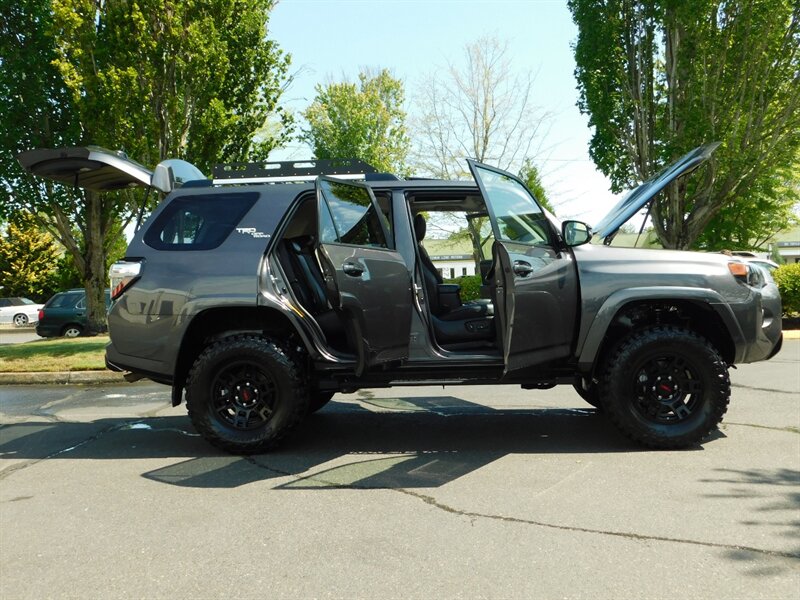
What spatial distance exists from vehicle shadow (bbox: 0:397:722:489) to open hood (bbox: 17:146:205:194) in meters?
2.22

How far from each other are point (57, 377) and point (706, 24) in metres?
17.1

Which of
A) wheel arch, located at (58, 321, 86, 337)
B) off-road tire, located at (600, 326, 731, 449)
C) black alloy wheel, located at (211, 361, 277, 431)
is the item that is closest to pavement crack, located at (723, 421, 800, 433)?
off-road tire, located at (600, 326, 731, 449)

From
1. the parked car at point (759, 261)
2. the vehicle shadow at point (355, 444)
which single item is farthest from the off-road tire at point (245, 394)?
the parked car at point (759, 261)

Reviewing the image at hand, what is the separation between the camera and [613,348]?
5.57 m

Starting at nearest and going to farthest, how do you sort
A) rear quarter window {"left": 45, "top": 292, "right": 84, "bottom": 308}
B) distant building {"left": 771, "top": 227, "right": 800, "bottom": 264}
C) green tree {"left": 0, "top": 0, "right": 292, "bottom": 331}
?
green tree {"left": 0, "top": 0, "right": 292, "bottom": 331} < rear quarter window {"left": 45, "top": 292, "right": 84, "bottom": 308} < distant building {"left": 771, "top": 227, "right": 800, "bottom": 264}

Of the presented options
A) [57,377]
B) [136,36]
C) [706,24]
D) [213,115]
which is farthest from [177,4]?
[706,24]

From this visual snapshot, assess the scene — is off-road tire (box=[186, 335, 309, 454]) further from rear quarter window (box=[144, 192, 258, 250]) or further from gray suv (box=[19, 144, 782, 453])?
rear quarter window (box=[144, 192, 258, 250])

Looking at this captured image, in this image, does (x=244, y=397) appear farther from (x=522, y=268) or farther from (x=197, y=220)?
(x=522, y=268)

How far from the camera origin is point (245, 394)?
559cm

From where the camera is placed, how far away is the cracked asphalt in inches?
128

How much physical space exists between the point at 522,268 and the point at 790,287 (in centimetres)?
1412

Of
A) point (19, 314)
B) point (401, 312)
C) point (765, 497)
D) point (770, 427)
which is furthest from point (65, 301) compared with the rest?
point (765, 497)

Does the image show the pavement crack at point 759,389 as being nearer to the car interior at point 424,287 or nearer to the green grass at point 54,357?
the car interior at point 424,287

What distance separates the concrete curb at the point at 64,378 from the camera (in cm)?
1062
